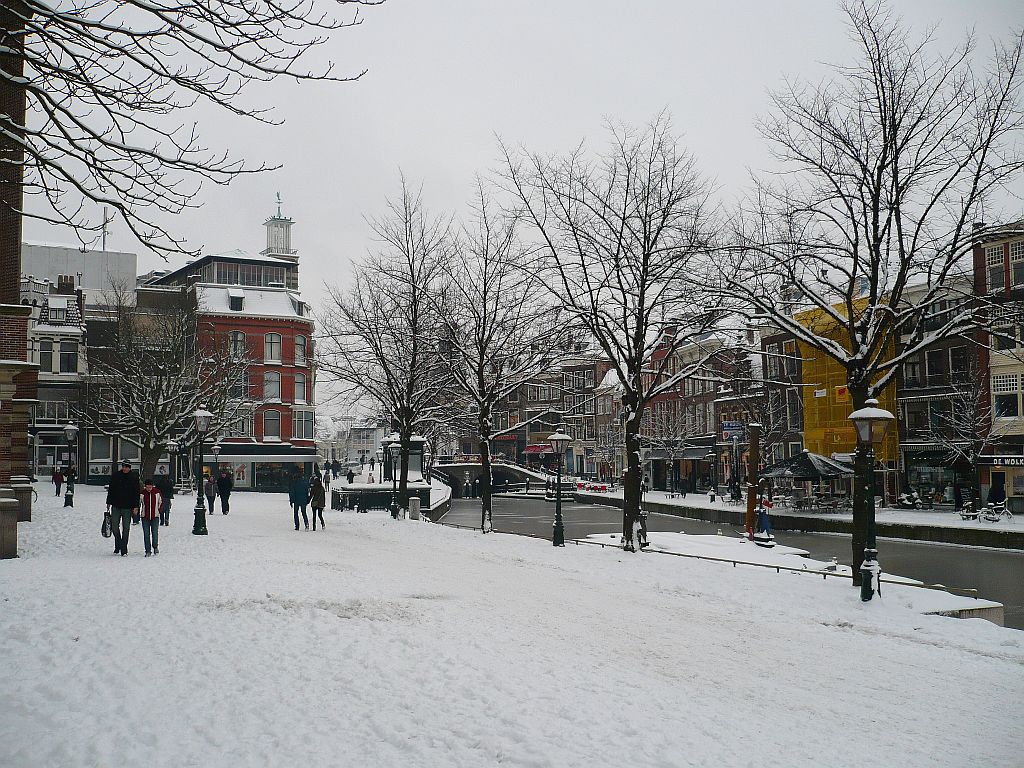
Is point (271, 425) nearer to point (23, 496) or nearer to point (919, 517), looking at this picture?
point (23, 496)

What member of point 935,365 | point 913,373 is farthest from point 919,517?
point 913,373

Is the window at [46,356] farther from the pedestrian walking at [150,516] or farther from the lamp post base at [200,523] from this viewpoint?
the pedestrian walking at [150,516]

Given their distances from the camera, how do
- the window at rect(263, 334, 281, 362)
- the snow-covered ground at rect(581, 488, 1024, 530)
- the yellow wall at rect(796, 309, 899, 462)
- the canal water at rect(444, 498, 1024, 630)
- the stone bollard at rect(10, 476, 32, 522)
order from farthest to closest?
the window at rect(263, 334, 281, 362) < the yellow wall at rect(796, 309, 899, 462) < the snow-covered ground at rect(581, 488, 1024, 530) < the stone bollard at rect(10, 476, 32, 522) < the canal water at rect(444, 498, 1024, 630)

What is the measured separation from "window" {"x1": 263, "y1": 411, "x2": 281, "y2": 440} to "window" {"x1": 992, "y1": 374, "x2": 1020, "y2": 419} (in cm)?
4937

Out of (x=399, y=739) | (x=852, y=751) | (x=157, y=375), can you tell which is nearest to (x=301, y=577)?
(x=399, y=739)

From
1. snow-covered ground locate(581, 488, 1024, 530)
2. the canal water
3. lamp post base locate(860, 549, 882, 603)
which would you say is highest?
lamp post base locate(860, 549, 882, 603)

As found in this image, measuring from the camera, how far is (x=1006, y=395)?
45.0 meters

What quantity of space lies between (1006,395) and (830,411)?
8.77 meters

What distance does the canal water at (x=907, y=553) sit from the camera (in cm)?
2061

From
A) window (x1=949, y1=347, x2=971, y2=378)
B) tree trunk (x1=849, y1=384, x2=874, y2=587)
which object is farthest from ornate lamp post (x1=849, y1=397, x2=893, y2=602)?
window (x1=949, y1=347, x2=971, y2=378)

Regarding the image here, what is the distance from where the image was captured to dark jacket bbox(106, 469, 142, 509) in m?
17.8

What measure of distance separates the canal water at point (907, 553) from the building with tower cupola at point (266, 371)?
2440 centimetres

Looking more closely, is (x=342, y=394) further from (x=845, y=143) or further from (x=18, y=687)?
(x=18, y=687)

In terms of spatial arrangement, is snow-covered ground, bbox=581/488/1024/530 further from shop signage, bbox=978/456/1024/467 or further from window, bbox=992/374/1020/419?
window, bbox=992/374/1020/419
